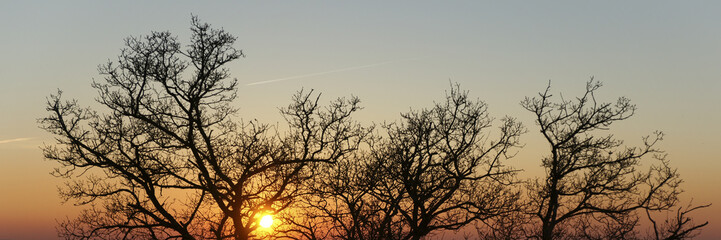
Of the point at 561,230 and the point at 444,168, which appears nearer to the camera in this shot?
the point at 444,168

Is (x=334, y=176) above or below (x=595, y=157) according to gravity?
below

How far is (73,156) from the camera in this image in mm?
27000

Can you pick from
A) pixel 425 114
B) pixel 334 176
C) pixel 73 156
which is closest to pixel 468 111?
pixel 425 114

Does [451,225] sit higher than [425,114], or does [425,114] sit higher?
[425,114]

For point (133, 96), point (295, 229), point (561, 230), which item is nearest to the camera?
point (133, 96)

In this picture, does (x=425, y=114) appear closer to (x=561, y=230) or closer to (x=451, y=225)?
(x=451, y=225)

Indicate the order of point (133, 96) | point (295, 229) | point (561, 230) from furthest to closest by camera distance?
point (561, 230) → point (295, 229) → point (133, 96)

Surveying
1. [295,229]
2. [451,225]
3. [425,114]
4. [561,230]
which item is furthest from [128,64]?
[561,230]

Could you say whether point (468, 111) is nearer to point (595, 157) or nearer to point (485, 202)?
point (485, 202)

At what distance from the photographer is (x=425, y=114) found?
28109 mm

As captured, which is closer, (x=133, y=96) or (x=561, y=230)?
(x=133, y=96)

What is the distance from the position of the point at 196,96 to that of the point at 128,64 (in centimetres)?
262

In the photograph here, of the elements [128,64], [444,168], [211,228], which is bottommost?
[211,228]

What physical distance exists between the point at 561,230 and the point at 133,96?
57.9ft
